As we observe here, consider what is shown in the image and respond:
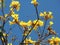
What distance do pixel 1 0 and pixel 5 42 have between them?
0.14m

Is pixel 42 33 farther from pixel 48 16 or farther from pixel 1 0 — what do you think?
pixel 1 0

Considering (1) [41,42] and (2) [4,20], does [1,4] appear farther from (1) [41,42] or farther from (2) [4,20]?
(1) [41,42]

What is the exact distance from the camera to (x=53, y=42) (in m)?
0.60

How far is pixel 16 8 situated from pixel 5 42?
14 centimetres

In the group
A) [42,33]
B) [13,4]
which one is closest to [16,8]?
[13,4]

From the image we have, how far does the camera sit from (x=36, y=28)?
0.68 m

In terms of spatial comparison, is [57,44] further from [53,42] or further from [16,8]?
[16,8]

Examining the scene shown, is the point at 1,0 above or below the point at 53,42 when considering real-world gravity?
above

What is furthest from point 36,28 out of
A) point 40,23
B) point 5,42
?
point 5,42

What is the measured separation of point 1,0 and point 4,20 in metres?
0.07

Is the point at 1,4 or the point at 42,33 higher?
the point at 1,4

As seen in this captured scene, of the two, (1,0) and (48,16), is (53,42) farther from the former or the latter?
(1,0)

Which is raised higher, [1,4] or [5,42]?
[1,4]

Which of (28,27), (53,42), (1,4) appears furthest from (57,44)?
(1,4)
